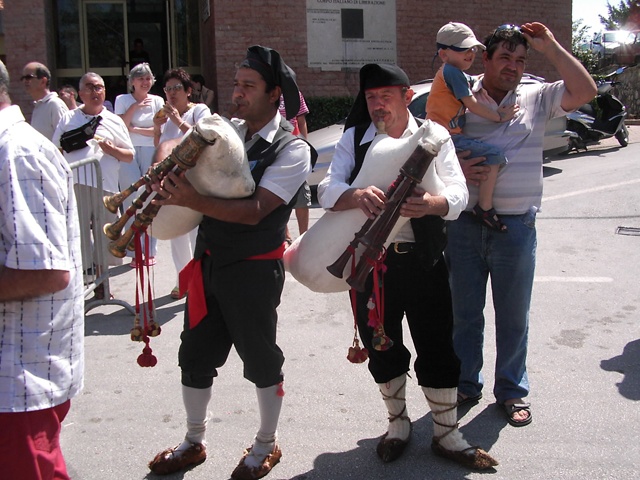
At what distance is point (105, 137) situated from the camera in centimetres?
594

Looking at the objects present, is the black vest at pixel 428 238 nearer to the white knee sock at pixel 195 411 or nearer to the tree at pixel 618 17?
the white knee sock at pixel 195 411

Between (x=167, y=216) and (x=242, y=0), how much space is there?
1220 centimetres

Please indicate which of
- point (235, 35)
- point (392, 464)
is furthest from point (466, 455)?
point (235, 35)

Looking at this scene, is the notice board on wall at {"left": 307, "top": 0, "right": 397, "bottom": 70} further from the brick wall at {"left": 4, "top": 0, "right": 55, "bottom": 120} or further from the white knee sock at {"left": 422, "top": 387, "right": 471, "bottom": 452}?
the white knee sock at {"left": 422, "top": 387, "right": 471, "bottom": 452}

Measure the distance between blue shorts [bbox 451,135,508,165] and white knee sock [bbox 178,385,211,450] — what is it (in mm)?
1831

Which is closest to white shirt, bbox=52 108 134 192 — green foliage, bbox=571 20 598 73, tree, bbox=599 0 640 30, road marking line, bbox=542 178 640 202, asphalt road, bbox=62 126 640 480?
asphalt road, bbox=62 126 640 480

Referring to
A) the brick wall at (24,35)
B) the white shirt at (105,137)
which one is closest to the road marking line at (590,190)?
the white shirt at (105,137)

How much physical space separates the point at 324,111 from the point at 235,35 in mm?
2544

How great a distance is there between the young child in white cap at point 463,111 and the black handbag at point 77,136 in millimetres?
3452

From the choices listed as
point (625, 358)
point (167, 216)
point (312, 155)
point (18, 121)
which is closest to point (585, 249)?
point (625, 358)

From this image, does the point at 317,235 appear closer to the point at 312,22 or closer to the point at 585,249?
the point at 585,249

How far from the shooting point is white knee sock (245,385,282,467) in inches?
119

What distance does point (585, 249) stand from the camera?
703cm

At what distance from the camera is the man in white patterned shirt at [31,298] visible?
6.44 ft
